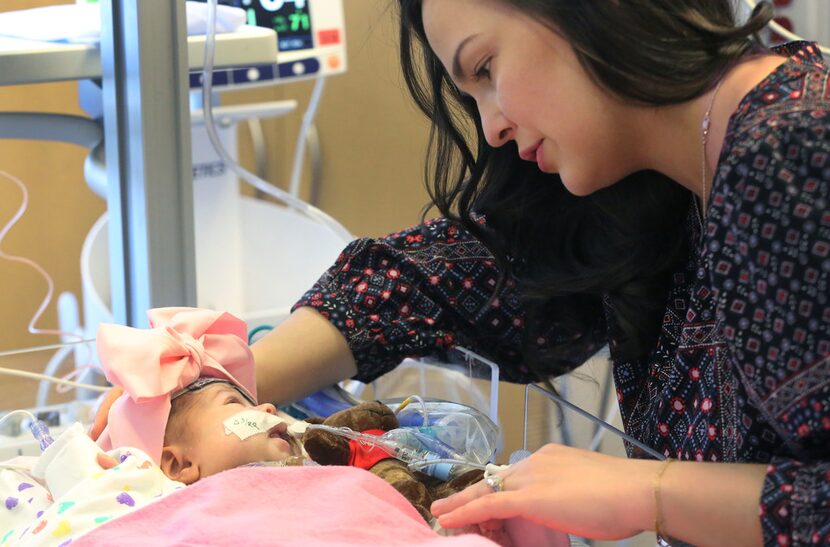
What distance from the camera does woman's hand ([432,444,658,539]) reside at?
83cm

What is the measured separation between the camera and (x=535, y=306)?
1269 millimetres

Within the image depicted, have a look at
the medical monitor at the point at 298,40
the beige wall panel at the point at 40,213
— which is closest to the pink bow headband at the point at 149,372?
the medical monitor at the point at 298,40

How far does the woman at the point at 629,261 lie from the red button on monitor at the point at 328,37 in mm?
1118

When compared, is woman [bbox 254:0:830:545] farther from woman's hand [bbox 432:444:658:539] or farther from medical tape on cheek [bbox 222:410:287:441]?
medical tape on cheek [bbox 222:410:287:441]

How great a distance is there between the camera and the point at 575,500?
0.83 meters

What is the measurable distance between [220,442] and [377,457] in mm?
147

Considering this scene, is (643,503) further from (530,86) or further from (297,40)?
(297,40)

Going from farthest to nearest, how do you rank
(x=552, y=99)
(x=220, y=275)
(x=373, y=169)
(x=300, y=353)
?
(x=373, y=169), (x=220, y=275), (x=300, y=353), (x=552, y=99)

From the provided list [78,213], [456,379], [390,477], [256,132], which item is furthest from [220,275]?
[390,477]

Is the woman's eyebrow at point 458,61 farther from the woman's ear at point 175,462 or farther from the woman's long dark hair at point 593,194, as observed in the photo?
the woman's ear at point 175,462

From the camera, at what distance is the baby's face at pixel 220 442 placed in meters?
0.99

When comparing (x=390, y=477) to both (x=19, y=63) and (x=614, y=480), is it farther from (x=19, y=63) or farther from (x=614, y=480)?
(x=19, y=63)

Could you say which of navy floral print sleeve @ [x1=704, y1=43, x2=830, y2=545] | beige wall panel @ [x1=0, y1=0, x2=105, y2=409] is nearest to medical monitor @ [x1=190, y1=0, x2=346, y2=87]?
beige wall panel @ [x1=0, y1=0, x2=105, y2=409]

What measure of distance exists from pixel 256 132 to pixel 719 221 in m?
2.21
